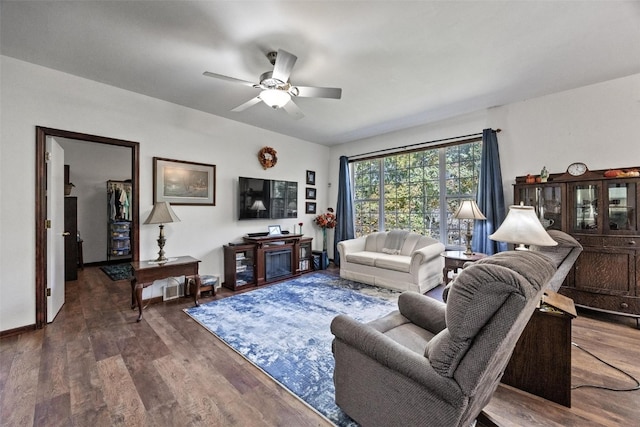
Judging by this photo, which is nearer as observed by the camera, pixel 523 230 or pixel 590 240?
pixel 523 230

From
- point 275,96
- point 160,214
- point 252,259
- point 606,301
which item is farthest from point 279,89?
point 606,301

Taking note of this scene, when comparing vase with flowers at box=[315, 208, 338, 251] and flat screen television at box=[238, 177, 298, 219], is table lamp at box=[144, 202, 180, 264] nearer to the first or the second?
flat screen television at box=[238, 177, 298, 219]

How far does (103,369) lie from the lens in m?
2.02

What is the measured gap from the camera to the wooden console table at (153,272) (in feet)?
9.78

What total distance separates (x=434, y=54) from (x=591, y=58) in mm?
1580

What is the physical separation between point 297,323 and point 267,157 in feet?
9.87

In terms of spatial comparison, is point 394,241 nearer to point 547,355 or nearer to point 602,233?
point 602,233

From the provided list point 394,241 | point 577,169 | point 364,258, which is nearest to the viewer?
point 577,169

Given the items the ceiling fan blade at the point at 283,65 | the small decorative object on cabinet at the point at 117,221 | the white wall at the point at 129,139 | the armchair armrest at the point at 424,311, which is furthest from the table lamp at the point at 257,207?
the small decorative object on cabinet at the point at 117,221

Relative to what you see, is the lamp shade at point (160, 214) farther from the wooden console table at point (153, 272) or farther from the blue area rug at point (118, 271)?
the blue area rug at point (118, 271)

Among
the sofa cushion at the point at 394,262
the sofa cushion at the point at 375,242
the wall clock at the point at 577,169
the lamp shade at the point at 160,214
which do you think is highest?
the wall clock at the point at 577,169

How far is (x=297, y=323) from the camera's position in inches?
110

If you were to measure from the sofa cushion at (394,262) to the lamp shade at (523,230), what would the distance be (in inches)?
75.6

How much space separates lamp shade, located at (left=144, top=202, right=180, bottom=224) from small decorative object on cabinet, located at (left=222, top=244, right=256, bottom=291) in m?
1.06
